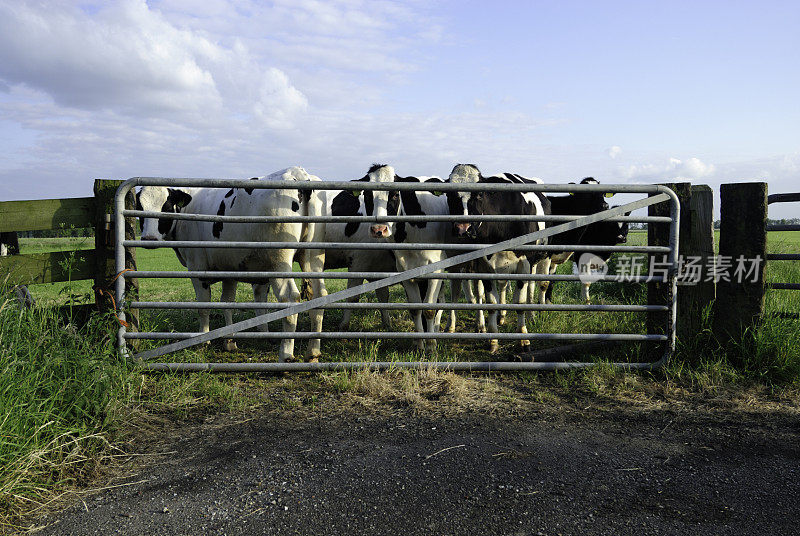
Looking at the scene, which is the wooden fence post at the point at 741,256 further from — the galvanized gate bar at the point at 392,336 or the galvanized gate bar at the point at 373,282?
the galvanized gate bar at the point at 392,336

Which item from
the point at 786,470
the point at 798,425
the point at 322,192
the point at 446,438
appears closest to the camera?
the point at 786,470

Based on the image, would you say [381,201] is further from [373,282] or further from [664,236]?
[664,236]

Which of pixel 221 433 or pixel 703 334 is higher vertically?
pixel 703 334

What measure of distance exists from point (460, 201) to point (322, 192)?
1.60 metres

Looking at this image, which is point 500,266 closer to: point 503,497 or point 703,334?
point 703,334

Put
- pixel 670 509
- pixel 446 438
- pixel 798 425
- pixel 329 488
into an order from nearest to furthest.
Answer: pixel 670 509, pixel 329 488, pixel 446 438, pixel 798 425

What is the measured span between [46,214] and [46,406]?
215 centimetres

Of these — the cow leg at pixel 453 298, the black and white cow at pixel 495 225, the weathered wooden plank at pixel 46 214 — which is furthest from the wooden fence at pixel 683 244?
the cow leg at pixel 453 298

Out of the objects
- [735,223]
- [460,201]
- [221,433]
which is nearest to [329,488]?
[221,433]

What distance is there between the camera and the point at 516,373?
5.27 m

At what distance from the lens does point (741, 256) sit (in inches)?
208

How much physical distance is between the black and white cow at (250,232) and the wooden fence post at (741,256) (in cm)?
402

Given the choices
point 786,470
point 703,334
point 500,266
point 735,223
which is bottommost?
point 786,470

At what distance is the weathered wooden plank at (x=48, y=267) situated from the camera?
4.70m
